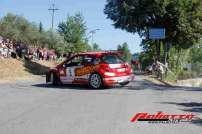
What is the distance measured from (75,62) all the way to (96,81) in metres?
1.57

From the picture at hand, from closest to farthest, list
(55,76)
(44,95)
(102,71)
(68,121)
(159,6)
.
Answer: (68,121) → (44,95) → (102,71) → (55,76) → (159,6)

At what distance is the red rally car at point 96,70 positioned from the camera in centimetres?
2159

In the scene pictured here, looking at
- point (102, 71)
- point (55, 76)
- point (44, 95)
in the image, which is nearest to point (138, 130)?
point (44, 95)

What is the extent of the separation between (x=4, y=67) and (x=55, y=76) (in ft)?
30.6

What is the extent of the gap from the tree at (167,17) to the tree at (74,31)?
15799 millimetres

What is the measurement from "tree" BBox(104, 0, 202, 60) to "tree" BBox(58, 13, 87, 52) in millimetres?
15799

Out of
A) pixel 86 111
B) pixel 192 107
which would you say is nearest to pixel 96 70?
pixel 192 107

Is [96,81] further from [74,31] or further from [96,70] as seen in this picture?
[74,31]

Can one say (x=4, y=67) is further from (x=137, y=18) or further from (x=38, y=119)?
(x=38, y=119)

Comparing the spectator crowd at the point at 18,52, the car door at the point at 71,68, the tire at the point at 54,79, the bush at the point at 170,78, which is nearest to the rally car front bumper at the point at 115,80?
the car door at the point at 71,68

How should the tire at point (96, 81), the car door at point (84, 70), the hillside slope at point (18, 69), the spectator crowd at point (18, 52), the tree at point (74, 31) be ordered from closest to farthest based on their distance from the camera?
1. the tire at point (96, 81)
2. the car door at point (84, 70)
3. the hillside slope at point (18, 69)
4. the spectator crowd at point (18, 52)
5. the tree at point (74, 31)

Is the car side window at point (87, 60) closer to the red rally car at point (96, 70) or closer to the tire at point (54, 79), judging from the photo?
the red rally car at point (96, 70)

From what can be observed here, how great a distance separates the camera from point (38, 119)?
12.2 m

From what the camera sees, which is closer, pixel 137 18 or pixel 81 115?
pixel 81 115
